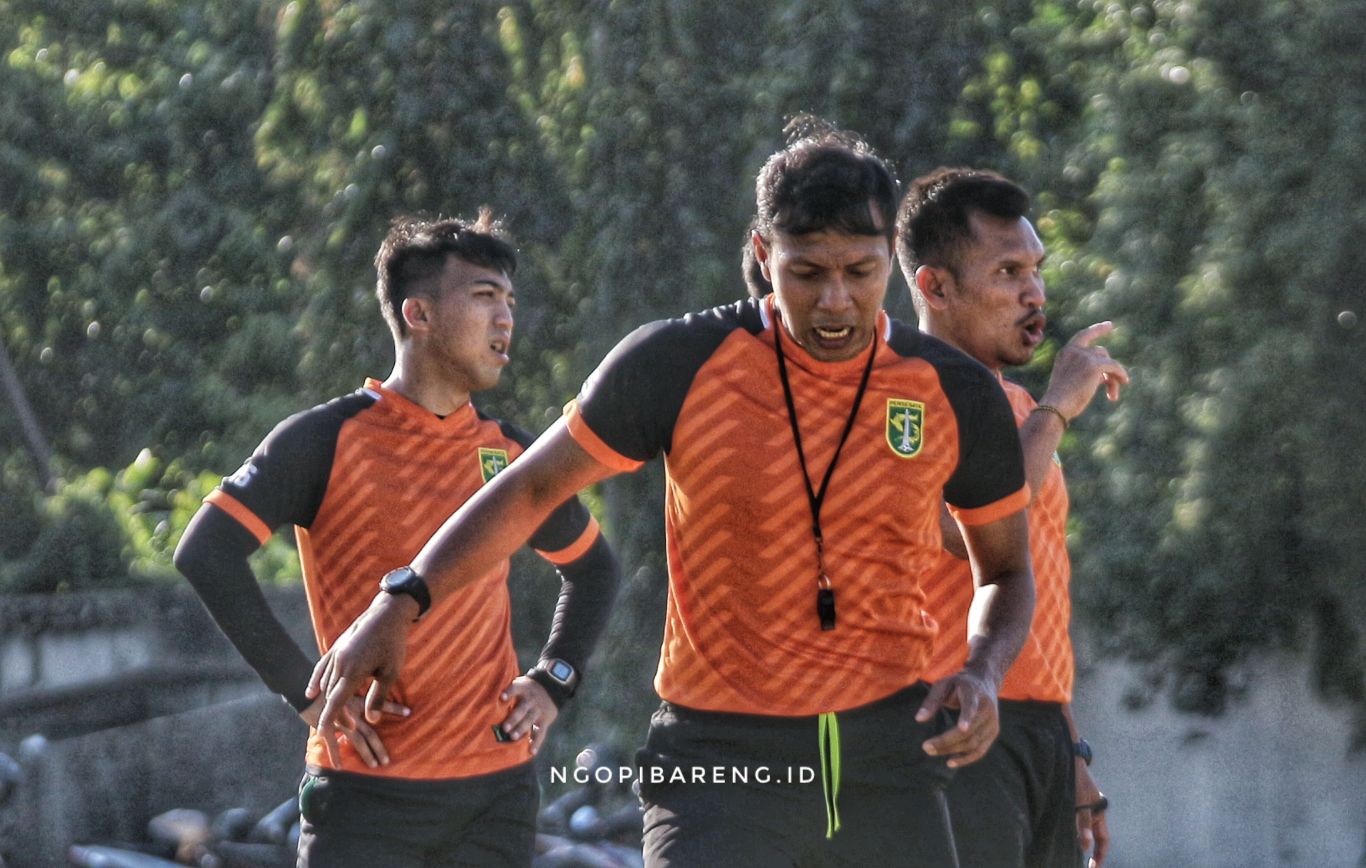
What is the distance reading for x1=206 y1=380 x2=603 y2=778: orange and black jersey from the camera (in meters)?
4.91

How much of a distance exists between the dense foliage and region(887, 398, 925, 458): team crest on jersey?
18.9 feet

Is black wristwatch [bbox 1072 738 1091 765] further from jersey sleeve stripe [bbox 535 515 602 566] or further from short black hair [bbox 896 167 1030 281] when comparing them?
jersey sleeve stripe [bbox 535 515 602 566]

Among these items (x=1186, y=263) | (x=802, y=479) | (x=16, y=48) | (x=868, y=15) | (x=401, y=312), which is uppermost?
(x=16, y=48)

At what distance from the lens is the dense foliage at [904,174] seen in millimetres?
9281

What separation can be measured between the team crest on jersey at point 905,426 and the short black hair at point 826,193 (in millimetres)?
297

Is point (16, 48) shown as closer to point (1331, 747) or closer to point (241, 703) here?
point (241, 703)

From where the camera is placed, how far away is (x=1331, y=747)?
10.7 metres

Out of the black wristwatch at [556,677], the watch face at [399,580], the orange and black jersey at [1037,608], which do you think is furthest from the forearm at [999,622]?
the black wristwatch at [556,677]

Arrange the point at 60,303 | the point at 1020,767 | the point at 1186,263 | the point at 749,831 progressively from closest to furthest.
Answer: the point at 749,831
the point at 1020,767
the point at 1186,263
the point at 60,303

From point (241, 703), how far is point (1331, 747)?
5700 millimetres

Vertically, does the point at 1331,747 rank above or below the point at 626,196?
below

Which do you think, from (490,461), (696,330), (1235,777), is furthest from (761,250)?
(1235,777)

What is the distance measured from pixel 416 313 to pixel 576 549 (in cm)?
78

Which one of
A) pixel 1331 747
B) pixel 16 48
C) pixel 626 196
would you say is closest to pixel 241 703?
pixel 626 196
